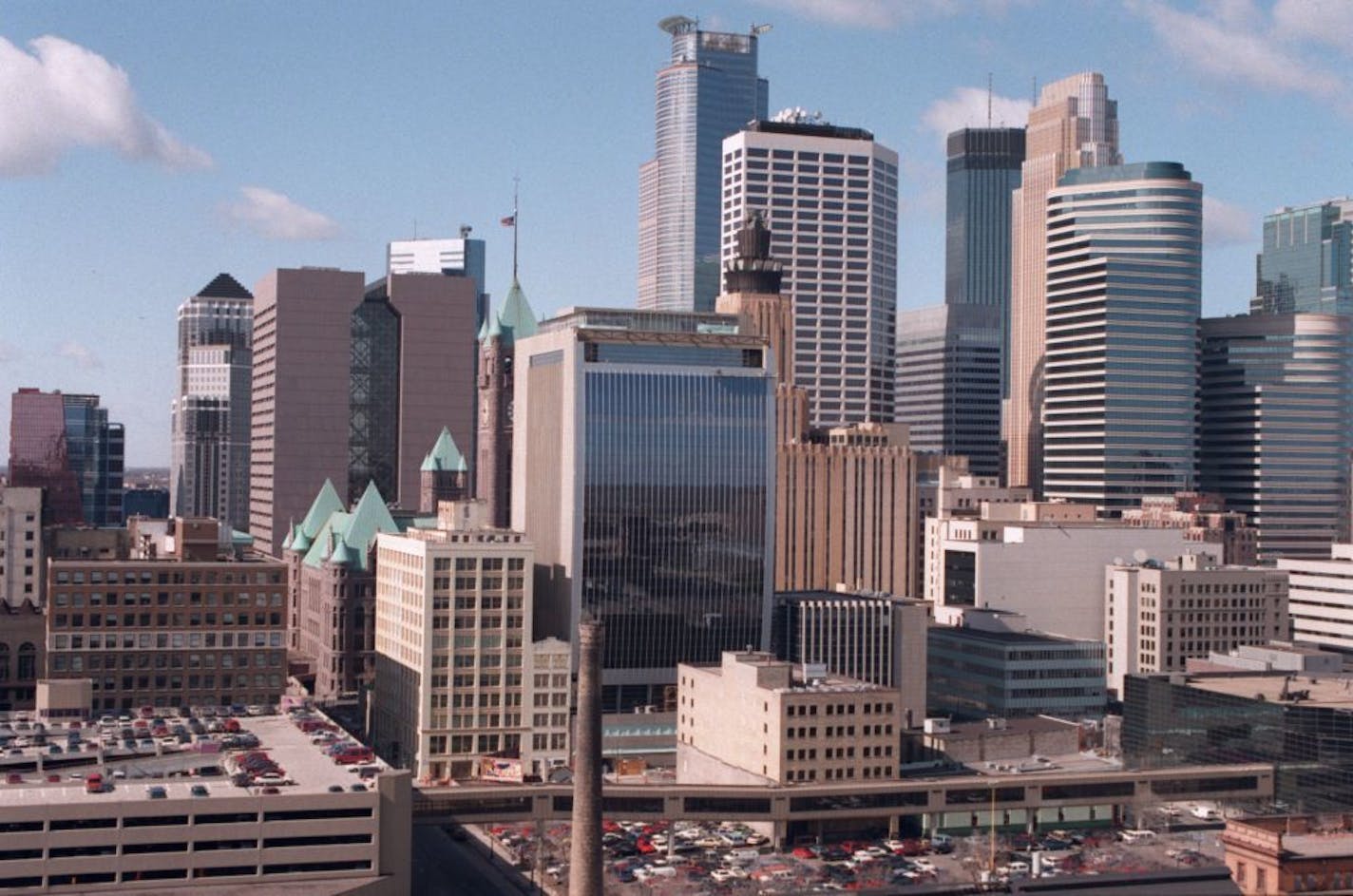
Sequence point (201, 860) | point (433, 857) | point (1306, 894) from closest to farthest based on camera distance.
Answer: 1. point (1306, 894)
2. point (201, 860)
3. point (433, 857)

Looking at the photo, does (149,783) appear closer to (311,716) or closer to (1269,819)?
(311,716)

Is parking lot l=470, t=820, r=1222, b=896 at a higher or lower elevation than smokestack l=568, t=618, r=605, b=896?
lower

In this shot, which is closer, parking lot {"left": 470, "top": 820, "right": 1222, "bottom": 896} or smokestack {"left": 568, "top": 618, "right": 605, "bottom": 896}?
smokestack {"left": 568, "top": 618, "right": 605, "bottom": 896}

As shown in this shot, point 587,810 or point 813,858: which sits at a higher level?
point 587,810

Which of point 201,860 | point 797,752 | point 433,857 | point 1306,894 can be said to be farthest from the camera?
point 797,752

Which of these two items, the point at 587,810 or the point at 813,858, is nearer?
the point at 587,810

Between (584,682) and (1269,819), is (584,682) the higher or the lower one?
the higher one

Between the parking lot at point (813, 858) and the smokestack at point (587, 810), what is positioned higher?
the smokestack at point (587, 810)

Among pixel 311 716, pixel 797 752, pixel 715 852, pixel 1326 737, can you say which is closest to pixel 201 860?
pixel 311 716
